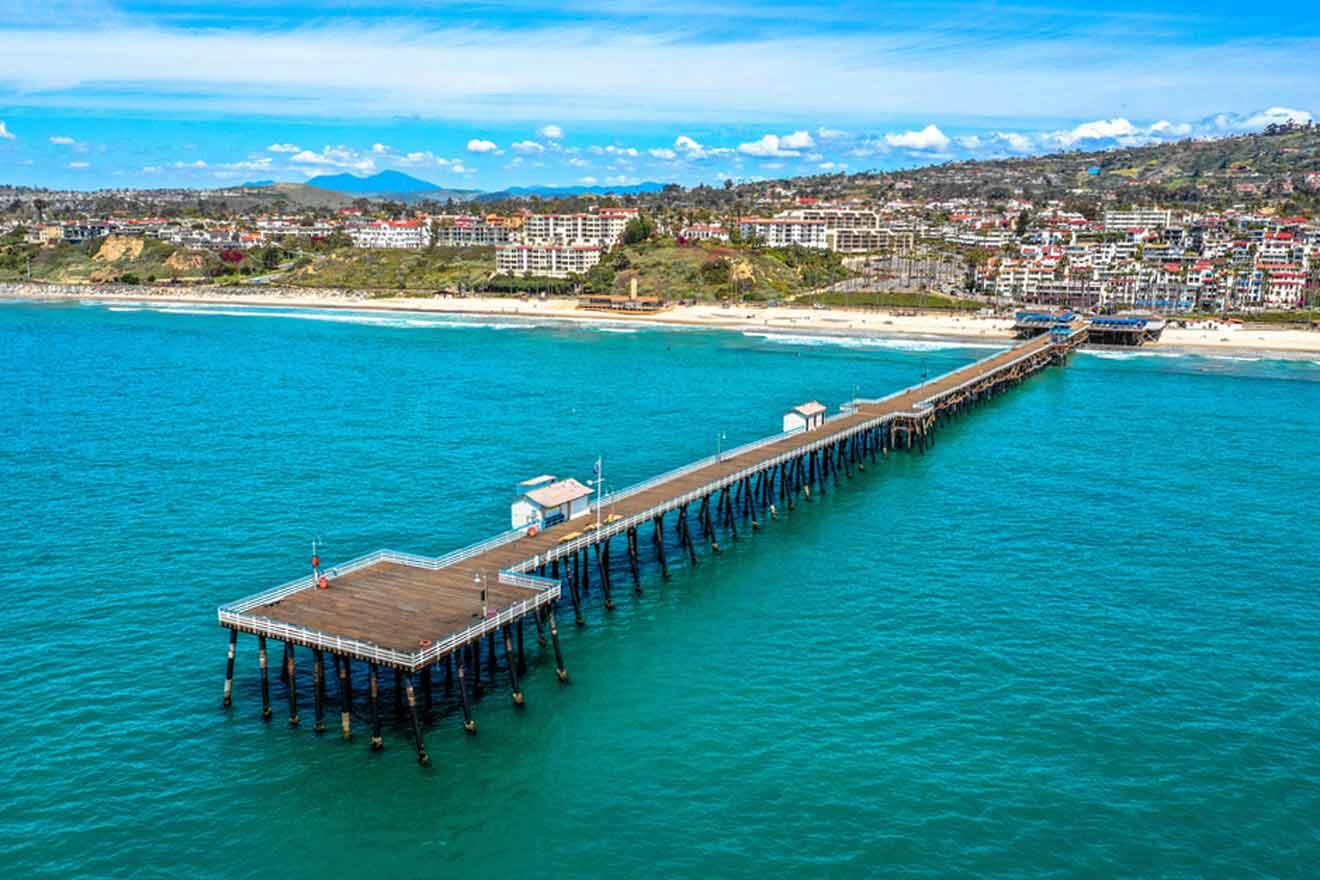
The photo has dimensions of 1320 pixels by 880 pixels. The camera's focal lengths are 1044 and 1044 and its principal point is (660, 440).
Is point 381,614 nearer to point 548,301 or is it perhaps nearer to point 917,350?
point 917,350

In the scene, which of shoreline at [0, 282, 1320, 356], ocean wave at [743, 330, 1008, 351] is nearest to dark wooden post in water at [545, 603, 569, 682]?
ocean wave at [743, 330, 1008, 351]

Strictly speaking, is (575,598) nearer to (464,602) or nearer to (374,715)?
(464,602)

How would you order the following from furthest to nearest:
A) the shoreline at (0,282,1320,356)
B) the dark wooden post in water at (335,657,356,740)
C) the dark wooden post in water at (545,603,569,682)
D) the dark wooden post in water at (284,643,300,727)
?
the shoreline at (0,282,1320,356), the dark wooden post in water at (545,603,569,682), the dark wooden post in water at (284,643,300,727), the dark wooden post in water at (335,657,356,740)

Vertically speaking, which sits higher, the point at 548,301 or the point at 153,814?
the point at 548,301

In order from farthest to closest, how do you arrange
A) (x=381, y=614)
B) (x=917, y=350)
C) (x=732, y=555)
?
(x=917, y=350) → (x=732, y=555) → (x=381, y=614)

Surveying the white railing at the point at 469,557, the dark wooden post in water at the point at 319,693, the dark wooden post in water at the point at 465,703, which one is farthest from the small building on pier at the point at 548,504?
the dark wooden post in water at the point at 319,693

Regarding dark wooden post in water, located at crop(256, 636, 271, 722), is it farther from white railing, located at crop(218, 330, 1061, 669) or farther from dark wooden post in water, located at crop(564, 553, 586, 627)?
dark wooden post in water, located at crop(564, 553, 586, 627)

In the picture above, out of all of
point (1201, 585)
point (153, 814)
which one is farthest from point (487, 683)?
point (1201, 585)
